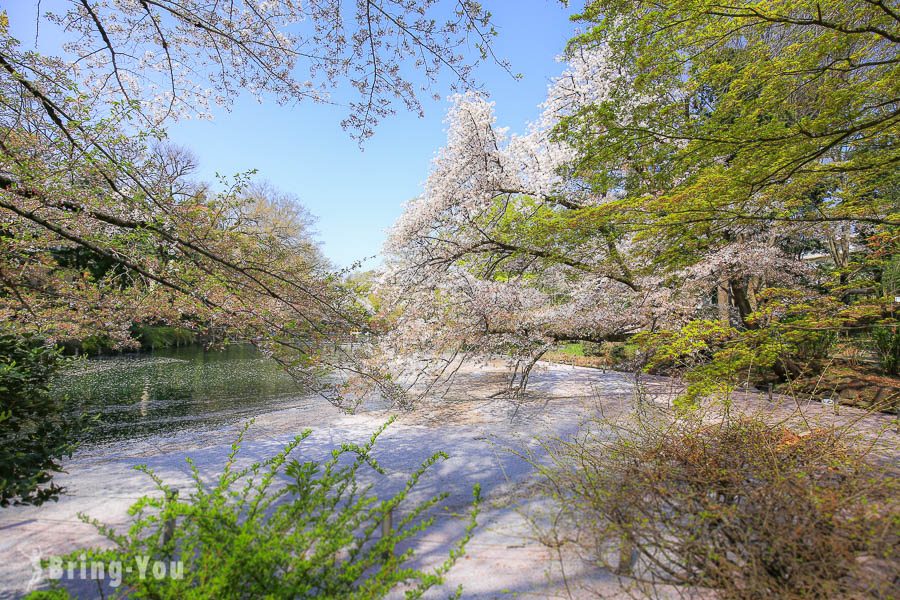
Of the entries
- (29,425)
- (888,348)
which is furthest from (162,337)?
(888,348)

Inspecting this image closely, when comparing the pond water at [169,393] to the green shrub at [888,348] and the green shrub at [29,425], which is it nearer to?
the green shrub at [29,425]

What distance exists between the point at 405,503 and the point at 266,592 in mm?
2331

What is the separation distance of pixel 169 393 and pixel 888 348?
1568cm

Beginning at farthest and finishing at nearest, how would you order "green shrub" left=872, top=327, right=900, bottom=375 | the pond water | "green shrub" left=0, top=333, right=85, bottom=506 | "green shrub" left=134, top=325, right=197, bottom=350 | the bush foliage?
"green shrub" left=134, top=325, right=197, bottom=350 < the pond water < "green shrub" left=872, top=327, right=900, bottom=375 < "green shrub" left=0, top=333, right=85, bottom=506 < the bush foliage

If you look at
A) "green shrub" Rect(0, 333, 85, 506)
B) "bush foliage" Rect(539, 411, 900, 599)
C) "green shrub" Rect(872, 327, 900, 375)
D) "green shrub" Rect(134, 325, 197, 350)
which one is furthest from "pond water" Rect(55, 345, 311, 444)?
"green shrub" Rect(872, 327, 900, 375)

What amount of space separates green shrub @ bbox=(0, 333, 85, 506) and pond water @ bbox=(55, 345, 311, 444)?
5.66 ft

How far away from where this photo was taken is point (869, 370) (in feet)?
24.0

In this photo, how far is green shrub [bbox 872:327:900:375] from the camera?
704cm

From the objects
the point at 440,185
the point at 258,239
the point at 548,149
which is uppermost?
the point at 548,149

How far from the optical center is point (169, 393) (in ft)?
33.1

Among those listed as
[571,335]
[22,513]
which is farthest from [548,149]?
[22,513]

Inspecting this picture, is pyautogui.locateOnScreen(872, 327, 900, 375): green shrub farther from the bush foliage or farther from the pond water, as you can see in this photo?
the pond water

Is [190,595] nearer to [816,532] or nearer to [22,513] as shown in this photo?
[816,532]

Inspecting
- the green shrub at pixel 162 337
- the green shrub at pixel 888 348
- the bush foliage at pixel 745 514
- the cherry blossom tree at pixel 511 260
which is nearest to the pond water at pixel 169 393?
the green shrub at pixel 162 337
